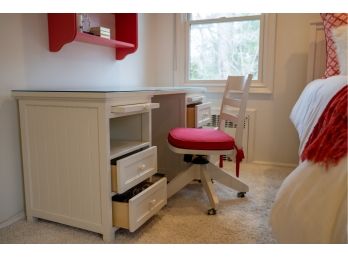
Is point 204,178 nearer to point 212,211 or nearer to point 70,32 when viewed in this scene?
point 212,211

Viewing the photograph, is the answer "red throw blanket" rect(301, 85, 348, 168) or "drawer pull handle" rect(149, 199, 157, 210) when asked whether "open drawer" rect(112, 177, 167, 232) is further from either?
A: "red throw blanket" rect(301, 85, 348, 168)

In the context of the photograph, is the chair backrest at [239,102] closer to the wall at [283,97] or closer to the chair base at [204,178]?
the chair base at [204,178]

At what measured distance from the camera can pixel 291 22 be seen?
90.9 inches

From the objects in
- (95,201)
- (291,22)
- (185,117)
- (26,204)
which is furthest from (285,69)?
(26,204)

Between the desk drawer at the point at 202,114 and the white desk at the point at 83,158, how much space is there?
573 mm

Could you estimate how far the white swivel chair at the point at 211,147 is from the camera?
60.8 inches

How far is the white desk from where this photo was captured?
1.22 metres

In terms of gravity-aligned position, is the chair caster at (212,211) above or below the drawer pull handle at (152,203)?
below

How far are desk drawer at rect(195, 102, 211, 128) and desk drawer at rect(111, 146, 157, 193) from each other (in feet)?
1.99

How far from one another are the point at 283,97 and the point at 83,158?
1.76 metres

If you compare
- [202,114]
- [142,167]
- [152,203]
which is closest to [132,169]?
[142,167]

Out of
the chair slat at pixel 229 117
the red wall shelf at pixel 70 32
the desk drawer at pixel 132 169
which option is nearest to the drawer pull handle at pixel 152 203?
the desk drawer at pixel 132 169

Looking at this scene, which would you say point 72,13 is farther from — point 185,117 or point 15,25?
point 185,117

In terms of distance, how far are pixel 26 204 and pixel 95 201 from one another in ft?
1.42
